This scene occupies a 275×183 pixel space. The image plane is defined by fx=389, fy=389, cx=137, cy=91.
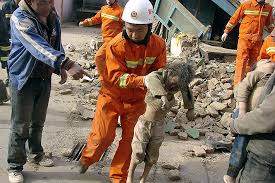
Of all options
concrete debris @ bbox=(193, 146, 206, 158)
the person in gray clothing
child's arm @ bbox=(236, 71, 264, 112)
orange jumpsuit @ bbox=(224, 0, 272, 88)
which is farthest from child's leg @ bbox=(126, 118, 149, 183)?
orange jumpsuit @ bbox=(224, 0, 272, 88)

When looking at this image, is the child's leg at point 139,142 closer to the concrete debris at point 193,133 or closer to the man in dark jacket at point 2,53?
the concrete debris at point 193,133

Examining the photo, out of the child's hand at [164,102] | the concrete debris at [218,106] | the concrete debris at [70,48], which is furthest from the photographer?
the concrete debris at [70,48]

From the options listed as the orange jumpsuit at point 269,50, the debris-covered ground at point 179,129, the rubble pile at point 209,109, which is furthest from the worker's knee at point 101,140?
the orange jumpsuit at point 269,50

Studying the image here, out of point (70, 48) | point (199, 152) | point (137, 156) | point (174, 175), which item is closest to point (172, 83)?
point (137, 156)

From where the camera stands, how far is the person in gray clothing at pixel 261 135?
259cm

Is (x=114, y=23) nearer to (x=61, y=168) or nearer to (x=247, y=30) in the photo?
(x=247, y=30)

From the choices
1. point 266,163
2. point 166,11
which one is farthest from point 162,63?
point 166,11

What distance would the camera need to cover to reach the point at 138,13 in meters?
3.69

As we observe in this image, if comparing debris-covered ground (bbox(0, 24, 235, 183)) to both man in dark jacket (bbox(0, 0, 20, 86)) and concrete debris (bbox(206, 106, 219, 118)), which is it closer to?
concrete debris (bbox(206, 106, 219, 118))

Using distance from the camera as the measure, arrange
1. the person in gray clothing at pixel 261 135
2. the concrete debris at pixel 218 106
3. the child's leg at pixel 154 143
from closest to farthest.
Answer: the person in gray clothing at pixel 261 135 < the child's leg at pixel 154 143 < the concrete debris at pixel 218 106

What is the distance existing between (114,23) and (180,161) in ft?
12.9

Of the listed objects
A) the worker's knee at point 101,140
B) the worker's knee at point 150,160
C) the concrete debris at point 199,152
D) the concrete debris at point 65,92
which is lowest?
the concrete debris at point 65,92

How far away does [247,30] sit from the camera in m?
8.10

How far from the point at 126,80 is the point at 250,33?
203 inches
